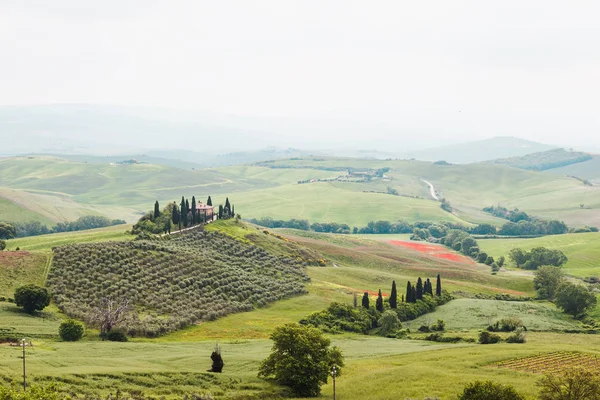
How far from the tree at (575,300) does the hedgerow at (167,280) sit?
1816 inches

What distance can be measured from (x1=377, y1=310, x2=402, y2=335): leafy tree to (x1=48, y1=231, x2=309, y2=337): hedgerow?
19934 millimetres

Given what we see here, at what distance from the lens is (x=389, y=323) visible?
90312 mm

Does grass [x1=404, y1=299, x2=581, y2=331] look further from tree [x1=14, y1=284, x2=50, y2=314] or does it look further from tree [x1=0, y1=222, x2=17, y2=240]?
tree [x1=0, y1=222, x2=17, y2=240]

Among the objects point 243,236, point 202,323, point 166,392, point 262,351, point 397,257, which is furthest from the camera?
point 397,257

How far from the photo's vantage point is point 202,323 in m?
85.3

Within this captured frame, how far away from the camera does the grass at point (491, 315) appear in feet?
306

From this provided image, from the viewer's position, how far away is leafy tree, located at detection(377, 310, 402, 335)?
89.8m

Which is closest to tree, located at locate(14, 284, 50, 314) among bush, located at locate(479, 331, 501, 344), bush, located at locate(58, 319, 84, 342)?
bush, located at locate(58, 319, 84, 342)

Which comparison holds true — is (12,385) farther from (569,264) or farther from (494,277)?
(569,264)

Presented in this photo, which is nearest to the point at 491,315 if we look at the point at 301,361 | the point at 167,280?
the point at 167,280

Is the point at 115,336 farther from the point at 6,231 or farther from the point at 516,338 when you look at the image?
the point at 6,231

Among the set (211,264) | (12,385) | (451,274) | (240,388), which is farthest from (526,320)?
(12,385)

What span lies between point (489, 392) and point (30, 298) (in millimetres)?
57519

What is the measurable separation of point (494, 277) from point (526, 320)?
44335mm
